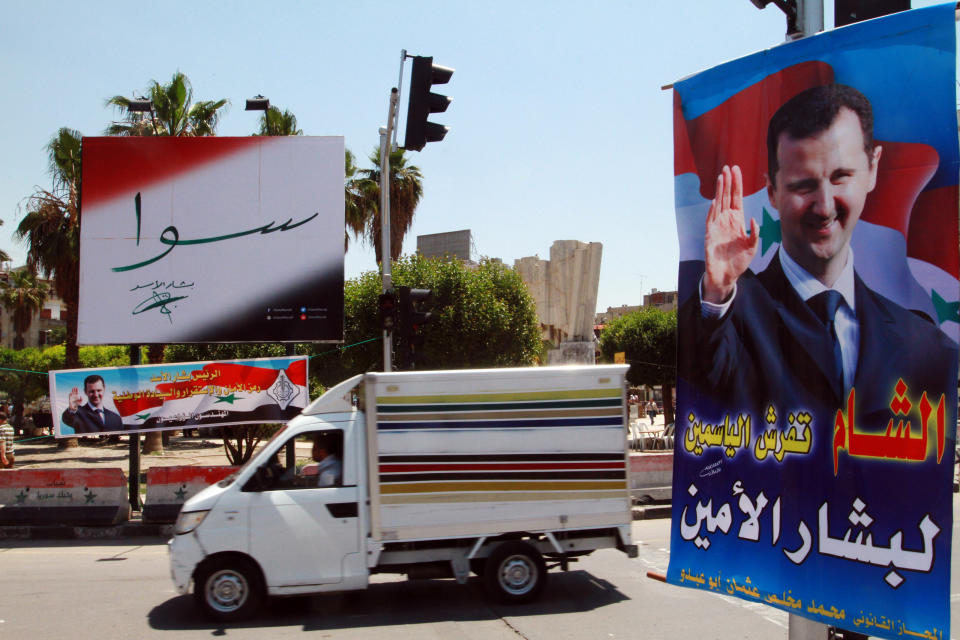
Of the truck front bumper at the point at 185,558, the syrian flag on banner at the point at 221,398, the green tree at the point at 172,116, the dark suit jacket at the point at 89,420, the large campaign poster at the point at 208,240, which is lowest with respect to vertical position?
the truck front bumper at the point at 185,558

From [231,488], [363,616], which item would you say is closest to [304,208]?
[231,488]

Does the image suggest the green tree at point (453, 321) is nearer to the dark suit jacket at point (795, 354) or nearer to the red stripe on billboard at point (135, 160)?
the red stripe on billboard at point (135, 160)

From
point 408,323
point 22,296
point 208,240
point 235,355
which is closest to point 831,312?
point 408,323

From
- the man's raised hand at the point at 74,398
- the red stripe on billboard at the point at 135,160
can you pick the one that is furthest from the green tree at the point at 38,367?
the red stripe on billboard at the point at 135,160

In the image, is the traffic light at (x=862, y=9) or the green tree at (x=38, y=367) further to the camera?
the green tree at (x=38, y=367)

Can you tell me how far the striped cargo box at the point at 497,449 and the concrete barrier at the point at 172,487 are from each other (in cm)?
689

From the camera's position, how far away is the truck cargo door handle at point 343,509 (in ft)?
26.1

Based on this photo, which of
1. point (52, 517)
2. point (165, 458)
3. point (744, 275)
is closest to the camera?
point (744, 275)

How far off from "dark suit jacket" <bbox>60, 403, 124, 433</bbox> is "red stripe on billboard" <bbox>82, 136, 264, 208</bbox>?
3910 millimetres

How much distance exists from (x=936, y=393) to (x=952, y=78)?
0.70 m

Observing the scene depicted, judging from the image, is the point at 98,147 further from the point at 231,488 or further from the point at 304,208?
the point at 231,488

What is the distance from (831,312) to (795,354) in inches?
6.1

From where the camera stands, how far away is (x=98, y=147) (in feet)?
49.4

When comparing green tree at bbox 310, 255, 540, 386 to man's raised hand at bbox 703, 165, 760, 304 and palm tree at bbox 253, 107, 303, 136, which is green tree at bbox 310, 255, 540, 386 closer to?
palm tree at bbox 253, 107, 303, 136
